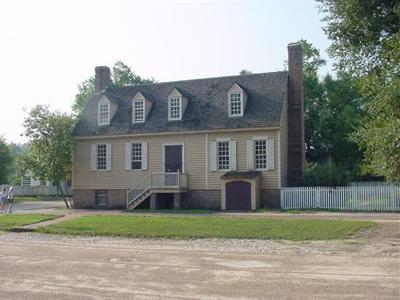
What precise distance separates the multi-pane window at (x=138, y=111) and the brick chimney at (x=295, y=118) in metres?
9.74

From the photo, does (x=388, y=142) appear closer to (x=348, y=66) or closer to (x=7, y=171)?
(x=348, y=66)

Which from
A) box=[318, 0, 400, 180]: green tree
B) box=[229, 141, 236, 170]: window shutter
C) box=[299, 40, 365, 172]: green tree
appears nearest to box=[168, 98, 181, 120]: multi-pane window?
box=[229, 141, 236, 170]: window shutter

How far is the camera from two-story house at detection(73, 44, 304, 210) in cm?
2991

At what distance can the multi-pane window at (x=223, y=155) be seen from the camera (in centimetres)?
3086

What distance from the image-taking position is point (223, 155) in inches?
1220

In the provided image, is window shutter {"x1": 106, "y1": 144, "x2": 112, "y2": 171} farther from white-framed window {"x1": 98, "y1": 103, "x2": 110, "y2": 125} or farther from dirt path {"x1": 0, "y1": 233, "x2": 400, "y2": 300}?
dirt path {"x1": 0, "y1": 233, "x2": 400, "y2": 300}

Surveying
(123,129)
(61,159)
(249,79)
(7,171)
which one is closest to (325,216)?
(249,79)

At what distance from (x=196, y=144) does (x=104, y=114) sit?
752cm

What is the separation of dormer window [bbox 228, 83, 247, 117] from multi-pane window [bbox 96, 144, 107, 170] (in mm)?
9022

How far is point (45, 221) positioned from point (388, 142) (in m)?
16.6

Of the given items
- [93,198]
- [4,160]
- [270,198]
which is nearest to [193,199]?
[270,198]

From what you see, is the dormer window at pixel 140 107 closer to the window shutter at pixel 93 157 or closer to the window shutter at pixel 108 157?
the window shutter at pixel 108 157

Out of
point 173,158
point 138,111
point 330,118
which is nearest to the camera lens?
point 173,158

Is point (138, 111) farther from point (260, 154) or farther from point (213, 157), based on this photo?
point (260, 154)
